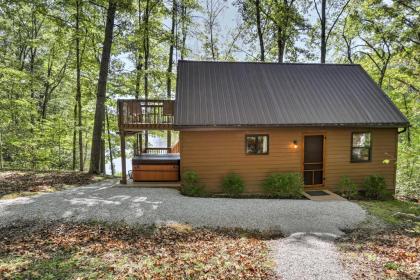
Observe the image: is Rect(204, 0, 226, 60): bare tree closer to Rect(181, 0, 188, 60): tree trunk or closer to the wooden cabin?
Rect(181, 0, 188, 60): tree trunk

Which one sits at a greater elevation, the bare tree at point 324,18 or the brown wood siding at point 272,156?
the bare tree at point 324,18

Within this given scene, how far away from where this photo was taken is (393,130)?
36.4 ft

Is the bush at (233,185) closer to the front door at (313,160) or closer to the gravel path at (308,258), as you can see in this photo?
the front door at (313,160)

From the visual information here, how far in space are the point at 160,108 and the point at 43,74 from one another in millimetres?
13605

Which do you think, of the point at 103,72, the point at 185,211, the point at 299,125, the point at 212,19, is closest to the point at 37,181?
the point at 103,72

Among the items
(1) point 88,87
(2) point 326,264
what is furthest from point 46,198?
(1) point 88,87

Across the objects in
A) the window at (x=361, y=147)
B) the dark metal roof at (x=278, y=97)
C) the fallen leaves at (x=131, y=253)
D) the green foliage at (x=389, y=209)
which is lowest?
the green foliage at (x=389, y=209)

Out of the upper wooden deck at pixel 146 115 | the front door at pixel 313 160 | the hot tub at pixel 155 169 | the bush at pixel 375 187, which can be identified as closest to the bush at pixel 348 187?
the bush at pixel 375 187

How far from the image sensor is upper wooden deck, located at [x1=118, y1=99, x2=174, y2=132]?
1065cm

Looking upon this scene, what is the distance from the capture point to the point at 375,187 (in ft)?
34.4

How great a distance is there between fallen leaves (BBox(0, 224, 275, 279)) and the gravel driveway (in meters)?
0.54

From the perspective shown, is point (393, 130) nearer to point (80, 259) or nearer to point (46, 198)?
point (80, 259)

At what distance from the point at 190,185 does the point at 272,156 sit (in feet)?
11.2

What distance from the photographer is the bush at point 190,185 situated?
32.0ft
